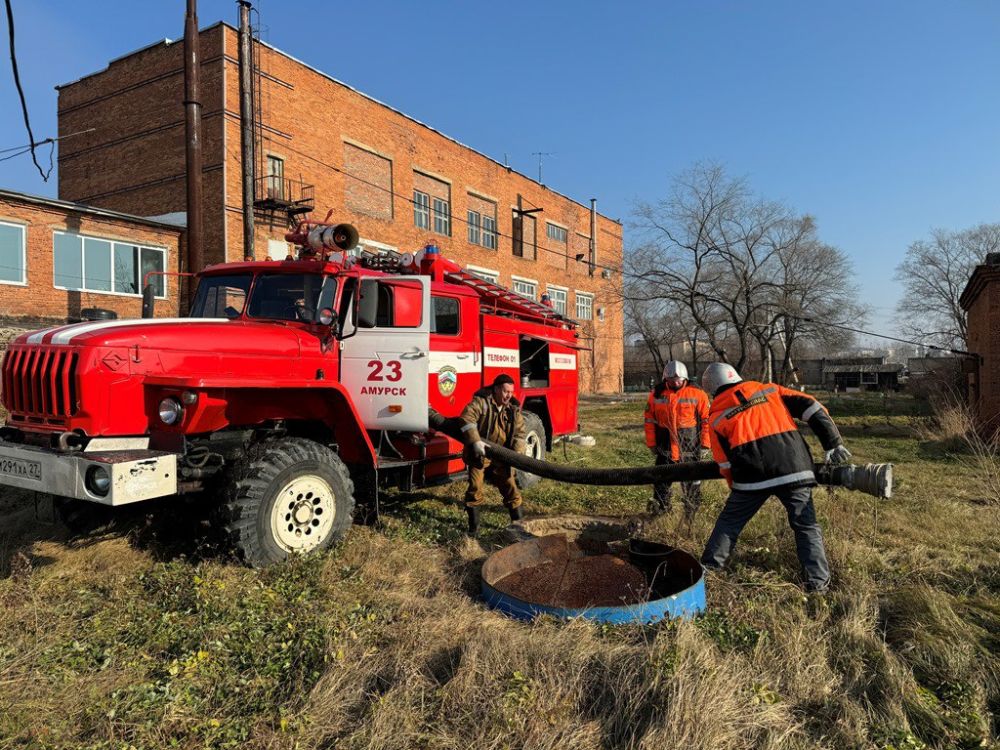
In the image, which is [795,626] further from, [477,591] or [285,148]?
[285,148]

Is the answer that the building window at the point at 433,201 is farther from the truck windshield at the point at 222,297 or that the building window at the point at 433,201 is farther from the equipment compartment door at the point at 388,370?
the equipment compartment door at the point at 388,370

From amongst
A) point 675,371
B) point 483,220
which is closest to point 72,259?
point 675,371

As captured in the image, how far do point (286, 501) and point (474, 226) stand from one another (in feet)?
80.0

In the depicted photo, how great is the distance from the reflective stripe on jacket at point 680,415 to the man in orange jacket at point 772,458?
1.90 meters

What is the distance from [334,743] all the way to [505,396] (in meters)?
3.80

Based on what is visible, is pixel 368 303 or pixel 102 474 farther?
pixel 368 303

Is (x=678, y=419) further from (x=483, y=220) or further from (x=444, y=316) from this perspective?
(x=483, y=220)

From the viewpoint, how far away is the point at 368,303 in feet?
17.3

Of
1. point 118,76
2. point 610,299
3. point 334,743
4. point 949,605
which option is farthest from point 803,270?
point 334,743

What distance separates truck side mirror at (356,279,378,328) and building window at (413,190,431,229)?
64.0ft

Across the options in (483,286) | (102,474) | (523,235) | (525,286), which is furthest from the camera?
(525,286)

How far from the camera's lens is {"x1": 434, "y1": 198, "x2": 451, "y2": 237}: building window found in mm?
25422

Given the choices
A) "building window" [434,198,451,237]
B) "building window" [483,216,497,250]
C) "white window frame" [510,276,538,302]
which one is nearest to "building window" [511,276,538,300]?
"white window frame" [510,276,538,302]

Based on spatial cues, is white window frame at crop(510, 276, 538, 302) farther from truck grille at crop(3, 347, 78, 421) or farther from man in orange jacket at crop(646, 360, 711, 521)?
truck grille at crop(3, 347, 78, 421)
